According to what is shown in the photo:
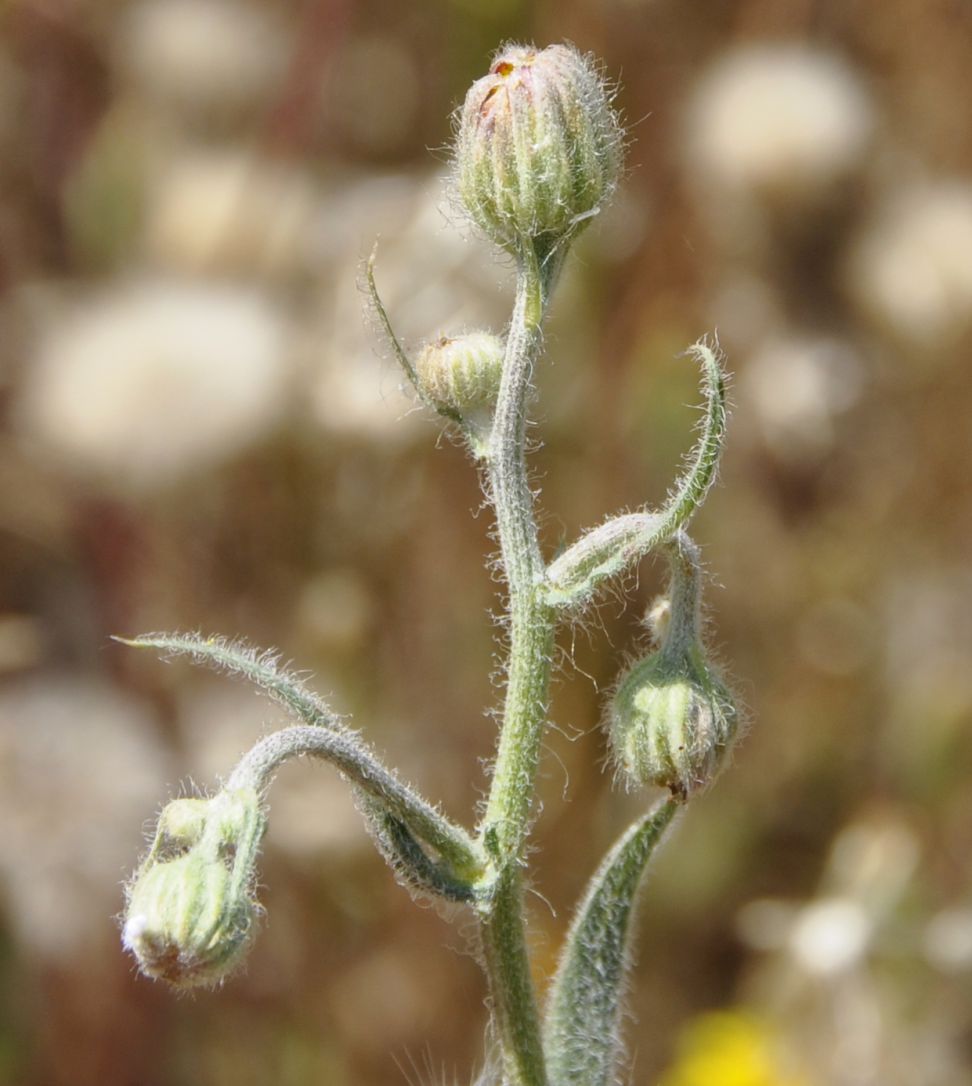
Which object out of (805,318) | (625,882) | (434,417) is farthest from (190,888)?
(805,318)

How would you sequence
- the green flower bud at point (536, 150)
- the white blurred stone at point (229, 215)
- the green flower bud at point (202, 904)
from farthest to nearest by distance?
the white blurred stone at point (229, 215) < the green flower bud at point (536, 150) < the green flower bud at point (202, 904)

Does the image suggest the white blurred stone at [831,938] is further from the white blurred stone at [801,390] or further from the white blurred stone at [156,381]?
the white blurred stone at [156,381]

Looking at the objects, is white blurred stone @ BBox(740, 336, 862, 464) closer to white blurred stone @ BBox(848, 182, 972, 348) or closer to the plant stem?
white blurred stone @ BBox(848, 182, 972, 348)

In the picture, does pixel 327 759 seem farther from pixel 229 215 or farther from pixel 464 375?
pixel 229 215

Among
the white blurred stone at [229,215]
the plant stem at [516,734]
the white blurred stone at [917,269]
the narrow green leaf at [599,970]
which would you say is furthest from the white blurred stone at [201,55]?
the narrow green leaf at [599,970]

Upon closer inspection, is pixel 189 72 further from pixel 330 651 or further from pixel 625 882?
pixel 625 882
